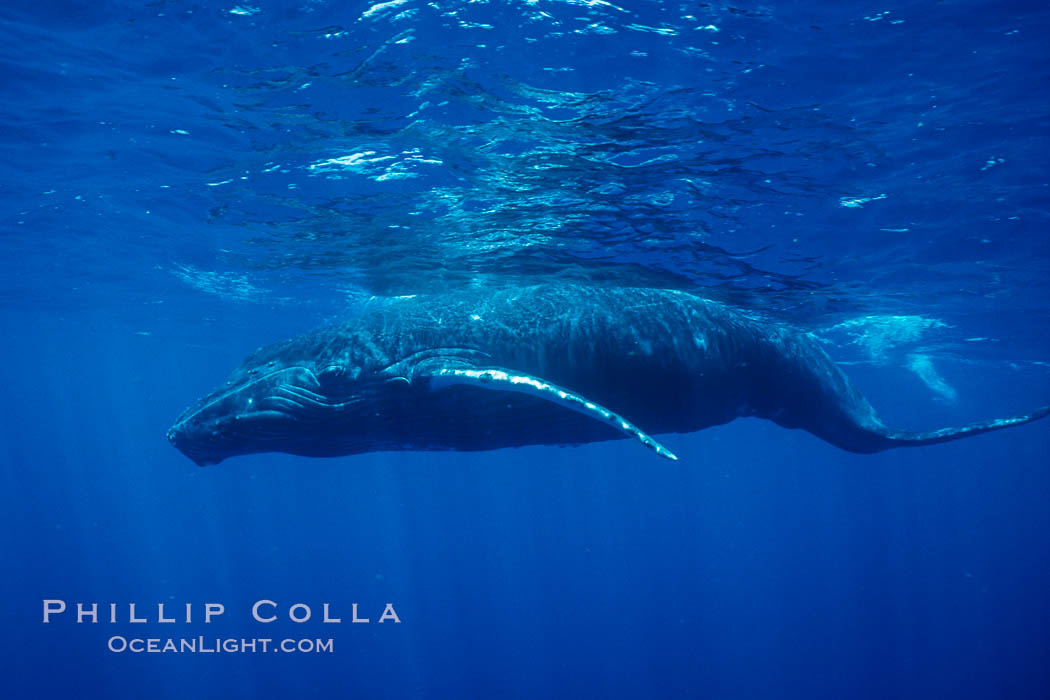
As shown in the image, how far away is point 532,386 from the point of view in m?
5.18

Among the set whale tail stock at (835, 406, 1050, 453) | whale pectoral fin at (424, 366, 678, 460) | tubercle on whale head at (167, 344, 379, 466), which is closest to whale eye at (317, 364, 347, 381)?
tubercle on whale head at (167, 344, 379, 466)

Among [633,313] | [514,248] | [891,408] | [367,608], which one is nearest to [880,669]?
[891,408]

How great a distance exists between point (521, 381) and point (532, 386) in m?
0.10

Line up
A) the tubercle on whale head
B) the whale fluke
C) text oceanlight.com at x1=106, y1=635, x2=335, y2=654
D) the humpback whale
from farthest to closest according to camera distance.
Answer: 1. text oceanlight.com at x1=106, y1=635, x2=335, y2=654
2. the whale fluke
3. the humpback whale
4. the tubercle on whale head

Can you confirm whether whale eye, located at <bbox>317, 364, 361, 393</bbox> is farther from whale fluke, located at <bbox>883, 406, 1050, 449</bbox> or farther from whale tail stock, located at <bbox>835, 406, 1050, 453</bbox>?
whale fluke, located at <bbox>883, 406, 1050, 449</bbox>

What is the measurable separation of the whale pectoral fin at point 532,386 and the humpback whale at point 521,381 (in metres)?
0.01

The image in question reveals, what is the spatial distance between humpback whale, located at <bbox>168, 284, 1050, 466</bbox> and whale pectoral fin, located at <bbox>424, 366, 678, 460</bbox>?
0.01 metres

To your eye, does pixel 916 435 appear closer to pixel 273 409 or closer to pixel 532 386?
pixel 532 386

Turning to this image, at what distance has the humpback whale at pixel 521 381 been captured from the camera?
5941mm

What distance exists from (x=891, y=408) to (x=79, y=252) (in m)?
67.1

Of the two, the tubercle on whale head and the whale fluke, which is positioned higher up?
the tubercle on whale head

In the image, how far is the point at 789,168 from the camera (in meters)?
11.0

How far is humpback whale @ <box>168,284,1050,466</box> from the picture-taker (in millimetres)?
5941

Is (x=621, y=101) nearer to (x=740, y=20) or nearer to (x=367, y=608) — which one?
(x=740, y=20)
